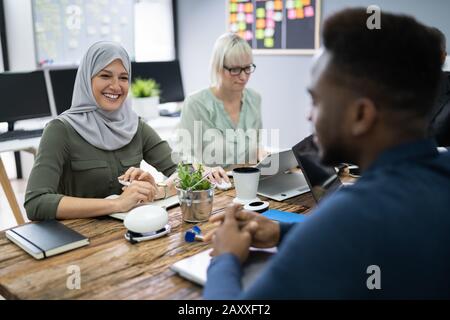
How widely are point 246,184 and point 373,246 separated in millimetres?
892

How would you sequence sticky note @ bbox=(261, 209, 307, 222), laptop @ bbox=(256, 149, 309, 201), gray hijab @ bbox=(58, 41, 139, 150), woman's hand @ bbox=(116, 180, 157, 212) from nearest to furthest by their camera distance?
sticky note @ bbox=(261, 209, 307, 222), woman's hand @ bbox=(116, 180, 157, 212), laptop @ bbox=(256, 149, 309, 201), gray hijab @ bbox=(58, 41, 139, 150)

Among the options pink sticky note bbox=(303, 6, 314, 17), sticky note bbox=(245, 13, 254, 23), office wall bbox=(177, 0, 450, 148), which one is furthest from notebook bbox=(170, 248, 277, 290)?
sticky note bbox=(245, 13, 254, 23)

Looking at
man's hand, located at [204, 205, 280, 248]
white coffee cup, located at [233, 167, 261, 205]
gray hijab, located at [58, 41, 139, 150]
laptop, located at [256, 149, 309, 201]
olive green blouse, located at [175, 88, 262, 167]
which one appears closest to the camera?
man's hand, located at [204, 205, 280, 248]

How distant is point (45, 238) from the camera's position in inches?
48.6

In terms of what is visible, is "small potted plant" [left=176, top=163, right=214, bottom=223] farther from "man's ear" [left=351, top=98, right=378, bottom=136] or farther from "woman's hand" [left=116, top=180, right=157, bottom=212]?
"man's ear" [left=351, top=98, right=378, bottom=136]

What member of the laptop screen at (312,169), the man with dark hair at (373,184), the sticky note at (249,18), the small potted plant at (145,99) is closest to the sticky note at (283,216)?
the laptop screen at (312,169)

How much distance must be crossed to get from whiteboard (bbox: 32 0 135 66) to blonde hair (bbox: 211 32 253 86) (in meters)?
2.32

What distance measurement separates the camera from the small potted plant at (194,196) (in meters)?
1.36

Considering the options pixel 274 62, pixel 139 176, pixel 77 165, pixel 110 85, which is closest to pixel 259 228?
pixel 139 176

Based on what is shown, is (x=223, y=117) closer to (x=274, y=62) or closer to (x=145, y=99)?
(x=145, y=99)

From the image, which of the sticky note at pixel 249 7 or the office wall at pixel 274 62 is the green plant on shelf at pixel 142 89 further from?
the sticky note at pixel 249 7

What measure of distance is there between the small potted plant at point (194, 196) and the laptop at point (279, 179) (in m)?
0.31

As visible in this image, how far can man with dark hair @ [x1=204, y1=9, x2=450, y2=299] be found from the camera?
682mm

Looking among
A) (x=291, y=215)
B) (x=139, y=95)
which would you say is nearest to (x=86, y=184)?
(x=291, y=215)
